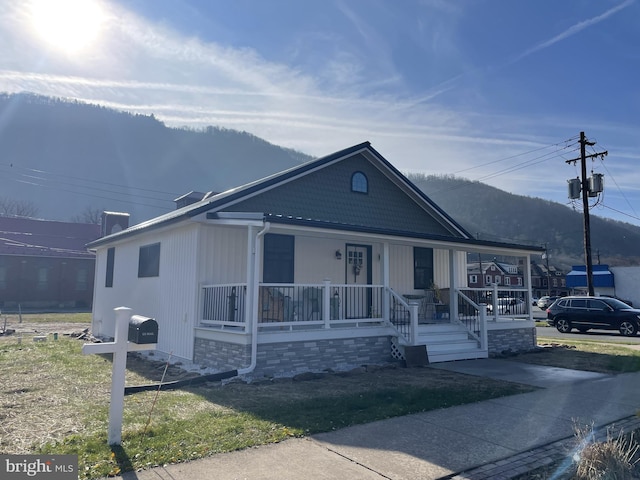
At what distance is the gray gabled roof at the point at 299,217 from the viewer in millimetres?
9672

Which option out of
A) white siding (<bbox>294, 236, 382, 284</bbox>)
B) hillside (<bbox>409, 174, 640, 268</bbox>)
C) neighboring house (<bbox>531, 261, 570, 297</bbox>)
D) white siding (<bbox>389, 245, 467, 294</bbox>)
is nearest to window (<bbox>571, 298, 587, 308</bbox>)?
white siding (<bbox>389, 245, 467, 294</bbox>)

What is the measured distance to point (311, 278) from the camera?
474 inches

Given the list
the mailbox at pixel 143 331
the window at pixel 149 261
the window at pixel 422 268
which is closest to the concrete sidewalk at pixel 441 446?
the mailbox at pixel 143 331

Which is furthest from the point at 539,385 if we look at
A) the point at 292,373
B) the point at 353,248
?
the point at 353,248

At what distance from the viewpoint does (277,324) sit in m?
8.93

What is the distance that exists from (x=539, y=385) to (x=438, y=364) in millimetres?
2575

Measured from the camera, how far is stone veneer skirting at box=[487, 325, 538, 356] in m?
12.4

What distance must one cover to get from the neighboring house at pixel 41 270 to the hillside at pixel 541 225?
1930 inches

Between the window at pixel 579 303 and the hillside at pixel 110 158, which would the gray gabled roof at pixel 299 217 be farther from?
the hillside at pixel 110 158

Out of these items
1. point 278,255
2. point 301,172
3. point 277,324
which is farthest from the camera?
point 301,172

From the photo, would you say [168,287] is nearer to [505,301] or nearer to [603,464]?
[505,301]

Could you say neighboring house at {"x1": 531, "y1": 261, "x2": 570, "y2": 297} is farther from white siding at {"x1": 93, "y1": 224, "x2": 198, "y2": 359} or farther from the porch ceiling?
white siding at {"x1": 93, "y1": 224, "x2": 198, "y2": 359}

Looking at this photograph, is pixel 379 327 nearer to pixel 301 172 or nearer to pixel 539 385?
pixel 539 385

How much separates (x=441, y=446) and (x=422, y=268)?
32.5 feet
